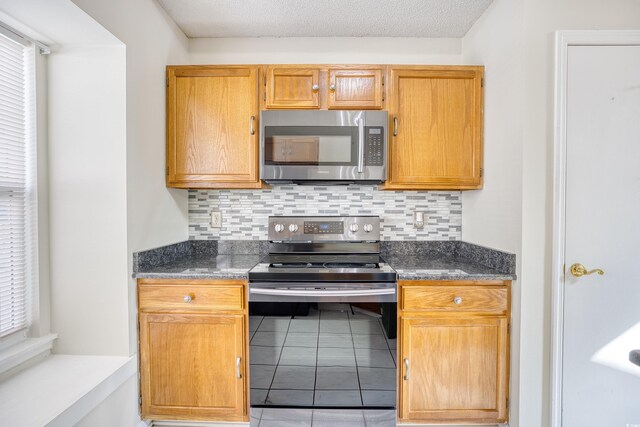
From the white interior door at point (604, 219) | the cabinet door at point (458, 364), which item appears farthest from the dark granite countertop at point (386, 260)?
the white interior door at point (604, 219)

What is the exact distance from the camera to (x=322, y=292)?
5.17 ft

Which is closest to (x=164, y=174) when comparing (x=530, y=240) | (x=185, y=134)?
(x=185, y=134)

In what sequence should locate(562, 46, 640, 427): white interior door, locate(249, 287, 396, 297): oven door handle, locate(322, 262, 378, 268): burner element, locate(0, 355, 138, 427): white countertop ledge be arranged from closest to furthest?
1. locate(0, 355, 138, 427): white countertop ledge
2. locate(562, 46, 640, 427): white interior door
3. locate(249, 287, 396, 297): oven door handle
4. locate(322, 262, 378, 268): burner element

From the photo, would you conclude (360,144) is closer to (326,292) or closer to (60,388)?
(326,292)

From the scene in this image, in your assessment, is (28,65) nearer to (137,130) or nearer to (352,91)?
(137,130)

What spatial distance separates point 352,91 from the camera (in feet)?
6.13

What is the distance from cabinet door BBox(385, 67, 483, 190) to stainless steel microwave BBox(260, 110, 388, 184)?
151mm

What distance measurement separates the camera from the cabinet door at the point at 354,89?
185 centimetres

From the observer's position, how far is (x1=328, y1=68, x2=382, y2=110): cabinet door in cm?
185

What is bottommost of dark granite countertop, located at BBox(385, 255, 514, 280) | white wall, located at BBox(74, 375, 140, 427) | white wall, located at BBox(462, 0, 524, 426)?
white wall, located at BBox(74, 375, 140, 427)

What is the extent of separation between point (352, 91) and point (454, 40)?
884 millimetres

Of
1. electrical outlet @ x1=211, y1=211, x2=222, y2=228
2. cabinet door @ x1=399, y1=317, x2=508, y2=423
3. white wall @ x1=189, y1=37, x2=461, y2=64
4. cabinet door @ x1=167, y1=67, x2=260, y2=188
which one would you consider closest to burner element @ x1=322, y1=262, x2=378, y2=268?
cabinet door @ x1=399, y1=317, x2=508, y2=423

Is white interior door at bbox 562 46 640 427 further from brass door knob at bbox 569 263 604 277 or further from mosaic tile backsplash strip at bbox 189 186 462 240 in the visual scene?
mosaic tile backsplash strip at bbox 189 186 462 240

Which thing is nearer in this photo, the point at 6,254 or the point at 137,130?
the point at 6,254
